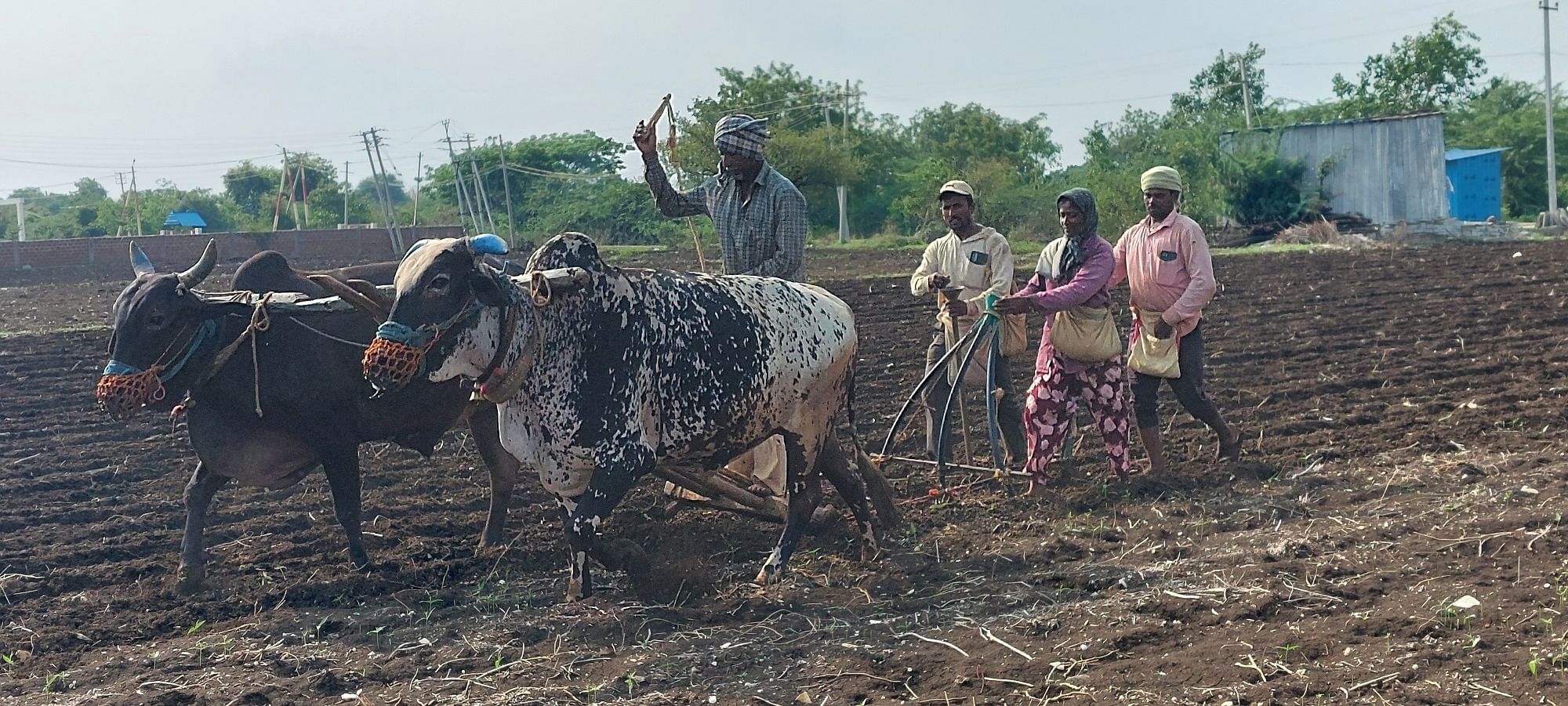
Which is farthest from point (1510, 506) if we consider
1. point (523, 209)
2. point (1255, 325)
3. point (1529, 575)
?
point (523, 209)

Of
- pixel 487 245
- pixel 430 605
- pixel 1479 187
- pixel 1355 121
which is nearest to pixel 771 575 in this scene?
pixel 430 605

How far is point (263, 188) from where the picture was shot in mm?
66312

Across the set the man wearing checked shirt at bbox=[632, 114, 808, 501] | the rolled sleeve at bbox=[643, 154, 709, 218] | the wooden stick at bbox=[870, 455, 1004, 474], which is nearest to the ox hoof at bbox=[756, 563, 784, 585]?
the man wearing checked shirt at bbox=[632, 114, 808, 501]

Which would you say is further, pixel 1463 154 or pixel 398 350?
pixel 1463 154

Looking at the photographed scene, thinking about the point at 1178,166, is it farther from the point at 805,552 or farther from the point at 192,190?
the point at 192,190

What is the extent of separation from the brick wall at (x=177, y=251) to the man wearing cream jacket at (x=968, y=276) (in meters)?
25.6

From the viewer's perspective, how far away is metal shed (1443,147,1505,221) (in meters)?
37.8

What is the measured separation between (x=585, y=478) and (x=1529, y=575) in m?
3.56

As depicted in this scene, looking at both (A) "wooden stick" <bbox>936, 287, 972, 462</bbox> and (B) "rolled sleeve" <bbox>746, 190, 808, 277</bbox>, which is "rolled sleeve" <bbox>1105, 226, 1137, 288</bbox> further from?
(B) "rolled sleeve" <bbox>746, 190, 808, 277</bbox>

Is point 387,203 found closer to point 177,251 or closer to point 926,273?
point 177,251

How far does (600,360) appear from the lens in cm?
557

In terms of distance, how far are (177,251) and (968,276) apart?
31568 mm

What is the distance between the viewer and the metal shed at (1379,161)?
3061 centimetres

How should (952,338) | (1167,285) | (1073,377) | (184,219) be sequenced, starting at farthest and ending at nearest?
(184,219), (952,338), (1073,377), (1167,285)
